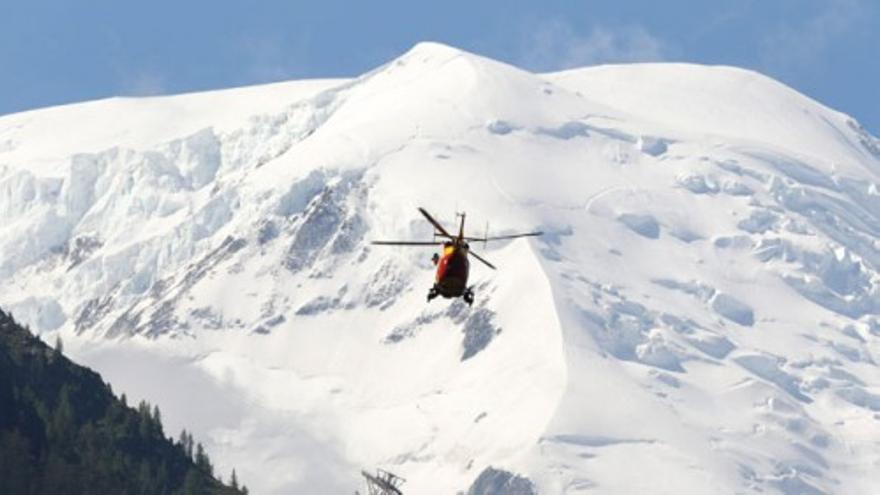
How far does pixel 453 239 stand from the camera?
180 metres

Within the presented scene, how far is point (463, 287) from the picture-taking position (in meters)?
180

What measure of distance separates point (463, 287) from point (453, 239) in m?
2.84
